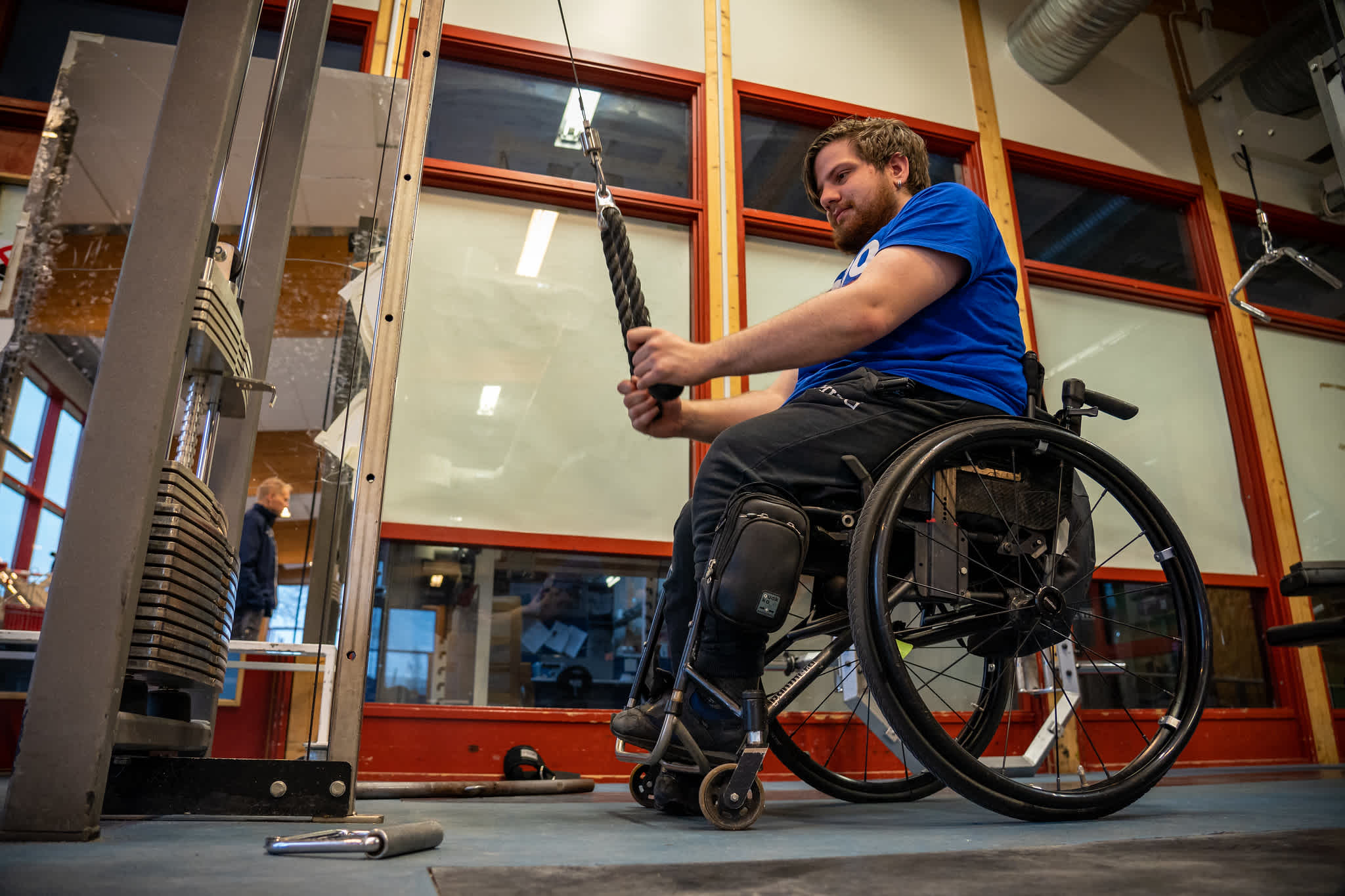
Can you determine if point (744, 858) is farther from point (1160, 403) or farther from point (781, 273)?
point (1160, 403)

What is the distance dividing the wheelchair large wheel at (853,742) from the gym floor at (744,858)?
205 millimetres

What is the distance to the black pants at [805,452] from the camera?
116 centimetres

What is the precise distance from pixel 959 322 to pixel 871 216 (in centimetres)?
37

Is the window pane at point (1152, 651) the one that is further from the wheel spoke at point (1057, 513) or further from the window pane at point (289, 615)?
the window pane at point (289, 615)

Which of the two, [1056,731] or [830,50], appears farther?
[830,50]

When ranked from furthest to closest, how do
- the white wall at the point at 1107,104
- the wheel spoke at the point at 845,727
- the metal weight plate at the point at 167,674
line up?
the white wall at the point at 1107,104 → the wheel spoke at the point at 845,727 → the metal weight plate at the point at 167,674

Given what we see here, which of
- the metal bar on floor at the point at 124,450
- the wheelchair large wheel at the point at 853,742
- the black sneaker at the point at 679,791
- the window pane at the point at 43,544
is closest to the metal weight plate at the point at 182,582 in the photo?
the metal bar on floor at the point at 124,450

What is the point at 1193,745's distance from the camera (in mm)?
3057

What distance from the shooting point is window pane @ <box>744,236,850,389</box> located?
320 centimetres

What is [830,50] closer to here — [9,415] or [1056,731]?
[1056,731]

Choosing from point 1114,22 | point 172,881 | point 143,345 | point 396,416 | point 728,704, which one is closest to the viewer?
point 172,881

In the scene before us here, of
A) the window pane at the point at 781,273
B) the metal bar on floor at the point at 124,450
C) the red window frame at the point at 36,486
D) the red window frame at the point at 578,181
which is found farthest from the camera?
the window pane at the point at 781,273

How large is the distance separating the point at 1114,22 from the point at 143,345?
13.2 ft

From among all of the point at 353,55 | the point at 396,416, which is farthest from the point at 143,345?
the point at 353,55
